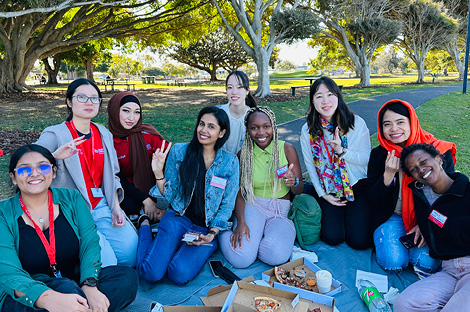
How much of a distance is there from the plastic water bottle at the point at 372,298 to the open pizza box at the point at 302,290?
8.1 inches

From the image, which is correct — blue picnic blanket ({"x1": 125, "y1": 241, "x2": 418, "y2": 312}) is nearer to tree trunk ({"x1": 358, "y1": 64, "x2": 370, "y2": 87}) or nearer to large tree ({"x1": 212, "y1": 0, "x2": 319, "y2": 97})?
large tree ({"x1": 212, "y1": 0, "x2": 319, "y2": 97})

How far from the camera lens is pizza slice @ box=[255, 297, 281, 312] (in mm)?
2285

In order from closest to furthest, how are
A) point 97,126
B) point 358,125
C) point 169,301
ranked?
1. point 169,301
2. point 97,126
3. point 358,125

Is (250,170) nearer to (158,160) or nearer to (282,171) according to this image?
(282,171)

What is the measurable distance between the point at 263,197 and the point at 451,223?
1.87 metres

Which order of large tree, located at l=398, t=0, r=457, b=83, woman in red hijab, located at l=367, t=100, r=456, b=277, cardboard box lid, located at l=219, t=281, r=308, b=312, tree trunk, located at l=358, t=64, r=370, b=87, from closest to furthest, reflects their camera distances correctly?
1. cardboard box lid, located at l=219, t=281, r=308, b=312
2. woman in red hijab, located at l=367, t=100, r=456, b=277
3. tree trunk, located at l=358, t=64, r=370, b=87
4. large tree, located at l=398, t=0, r=457, b=83

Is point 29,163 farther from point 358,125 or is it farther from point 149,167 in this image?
point 358,125

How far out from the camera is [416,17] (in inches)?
1169

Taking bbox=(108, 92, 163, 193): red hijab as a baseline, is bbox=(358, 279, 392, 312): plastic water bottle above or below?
below

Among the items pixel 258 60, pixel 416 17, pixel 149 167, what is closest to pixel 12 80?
pixel 258 60

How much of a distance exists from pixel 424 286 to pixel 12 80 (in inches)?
964

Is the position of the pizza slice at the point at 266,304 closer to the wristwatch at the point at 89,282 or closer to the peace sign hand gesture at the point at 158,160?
the wristwatch at the point at 89,282

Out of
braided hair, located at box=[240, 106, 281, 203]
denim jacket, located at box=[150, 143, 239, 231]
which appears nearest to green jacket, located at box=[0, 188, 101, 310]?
denim jacket, located at box=[150, 143, 239, 231]

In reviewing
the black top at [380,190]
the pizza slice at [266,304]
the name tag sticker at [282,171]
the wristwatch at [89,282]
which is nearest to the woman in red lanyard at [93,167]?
the wristwatch at [89,282]
